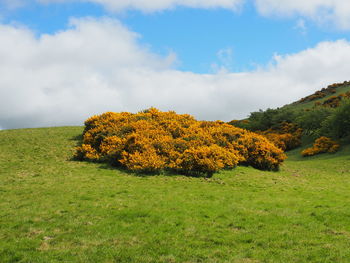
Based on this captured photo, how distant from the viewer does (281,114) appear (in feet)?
193

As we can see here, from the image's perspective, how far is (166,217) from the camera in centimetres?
1185

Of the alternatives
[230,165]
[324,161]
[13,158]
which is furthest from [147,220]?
[324,161]

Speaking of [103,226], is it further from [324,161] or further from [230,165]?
[324,161]

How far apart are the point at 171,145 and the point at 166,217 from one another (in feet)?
39.5

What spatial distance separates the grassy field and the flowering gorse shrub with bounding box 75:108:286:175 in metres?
1.50

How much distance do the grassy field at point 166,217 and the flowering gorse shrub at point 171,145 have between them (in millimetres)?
1504

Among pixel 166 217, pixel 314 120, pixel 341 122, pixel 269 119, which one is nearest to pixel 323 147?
pixel 341 122

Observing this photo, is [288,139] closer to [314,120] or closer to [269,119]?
[314,120]

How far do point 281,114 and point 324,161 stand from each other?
28070 mm

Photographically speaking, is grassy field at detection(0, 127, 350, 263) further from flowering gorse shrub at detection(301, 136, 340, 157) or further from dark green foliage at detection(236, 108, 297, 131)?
dark green foliage at detection(236, 108, 297, 131)

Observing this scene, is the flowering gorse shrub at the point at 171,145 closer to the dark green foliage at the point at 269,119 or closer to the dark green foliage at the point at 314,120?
the dark green foliage at the point at 314,120

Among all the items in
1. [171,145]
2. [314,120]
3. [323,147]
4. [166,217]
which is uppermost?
[314,120]

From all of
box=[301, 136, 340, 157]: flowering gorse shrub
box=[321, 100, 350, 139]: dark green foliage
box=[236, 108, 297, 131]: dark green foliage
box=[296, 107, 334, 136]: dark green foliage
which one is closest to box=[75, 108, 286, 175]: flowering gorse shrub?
box=[301, 136, 340, 157]: flowering gorse shrub

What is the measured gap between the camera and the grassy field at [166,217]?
8.88m
